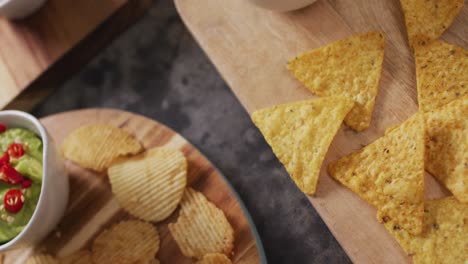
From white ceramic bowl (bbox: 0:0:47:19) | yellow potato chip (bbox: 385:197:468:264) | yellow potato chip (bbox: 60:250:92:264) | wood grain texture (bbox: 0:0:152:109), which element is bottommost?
yellow potato chip (bbox: 385:197:468:264)

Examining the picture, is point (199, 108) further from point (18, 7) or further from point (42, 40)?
point (18, 7)

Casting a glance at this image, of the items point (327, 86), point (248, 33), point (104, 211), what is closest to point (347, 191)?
point (327, 86)

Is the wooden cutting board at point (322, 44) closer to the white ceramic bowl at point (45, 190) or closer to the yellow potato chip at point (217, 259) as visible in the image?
the yellow potato chip at point (217, 259)

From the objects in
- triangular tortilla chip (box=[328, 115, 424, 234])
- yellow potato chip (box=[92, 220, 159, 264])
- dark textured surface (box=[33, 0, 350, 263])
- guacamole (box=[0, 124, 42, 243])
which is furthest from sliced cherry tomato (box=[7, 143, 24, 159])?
triangular tortilla chip (box=[328, 115, 424, 234])

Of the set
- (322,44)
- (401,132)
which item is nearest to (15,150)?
(322,44)

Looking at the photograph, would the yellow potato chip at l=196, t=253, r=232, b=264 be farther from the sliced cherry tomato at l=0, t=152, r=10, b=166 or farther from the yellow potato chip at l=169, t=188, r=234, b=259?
the sliced cherry tomato at l=0, t=152, r=10, b=166

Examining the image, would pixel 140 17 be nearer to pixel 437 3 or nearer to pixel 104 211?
pixel 104 211
